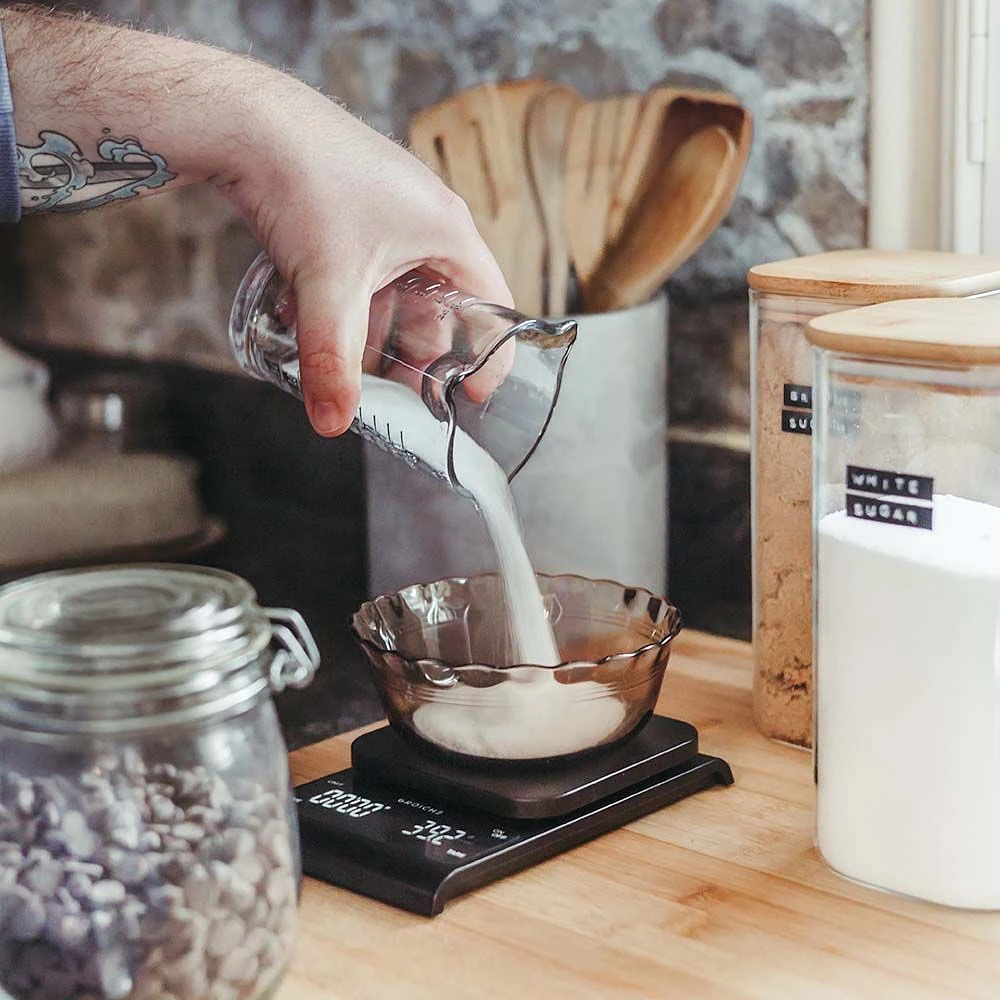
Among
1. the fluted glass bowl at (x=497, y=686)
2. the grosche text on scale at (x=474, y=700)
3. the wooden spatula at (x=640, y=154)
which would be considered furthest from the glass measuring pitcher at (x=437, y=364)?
the wooden spatula at (x=640, y=154)

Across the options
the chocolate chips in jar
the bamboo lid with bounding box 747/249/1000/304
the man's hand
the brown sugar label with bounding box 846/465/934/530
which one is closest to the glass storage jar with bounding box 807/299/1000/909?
the brown sugar label with bounding box 846/465/934/530

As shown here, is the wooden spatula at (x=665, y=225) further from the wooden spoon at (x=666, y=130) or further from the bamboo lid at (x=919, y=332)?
the bamboo lid at (x=919, y=332)

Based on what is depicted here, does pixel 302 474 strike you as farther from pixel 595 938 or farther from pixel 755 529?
pixel 595 938

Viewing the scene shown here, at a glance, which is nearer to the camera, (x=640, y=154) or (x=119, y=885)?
(x=119, y=885)

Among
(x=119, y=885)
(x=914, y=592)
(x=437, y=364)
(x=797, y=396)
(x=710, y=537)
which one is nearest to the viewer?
(x=119, y=885)

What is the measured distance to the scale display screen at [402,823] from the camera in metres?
0.87

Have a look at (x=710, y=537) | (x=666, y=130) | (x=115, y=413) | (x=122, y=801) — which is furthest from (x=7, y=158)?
(x=710, y=537)

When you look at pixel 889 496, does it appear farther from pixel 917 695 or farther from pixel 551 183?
pixel 551 183

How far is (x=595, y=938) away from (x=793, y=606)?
0.33 meters

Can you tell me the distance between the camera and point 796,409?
1029 millimetres

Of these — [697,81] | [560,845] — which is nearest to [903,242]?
[697,81]

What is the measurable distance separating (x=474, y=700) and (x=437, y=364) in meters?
0.20

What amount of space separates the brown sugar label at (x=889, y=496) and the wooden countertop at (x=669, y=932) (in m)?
0.21

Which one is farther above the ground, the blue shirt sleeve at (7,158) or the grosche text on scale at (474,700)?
the blue shirt sleeve at (7,158)
